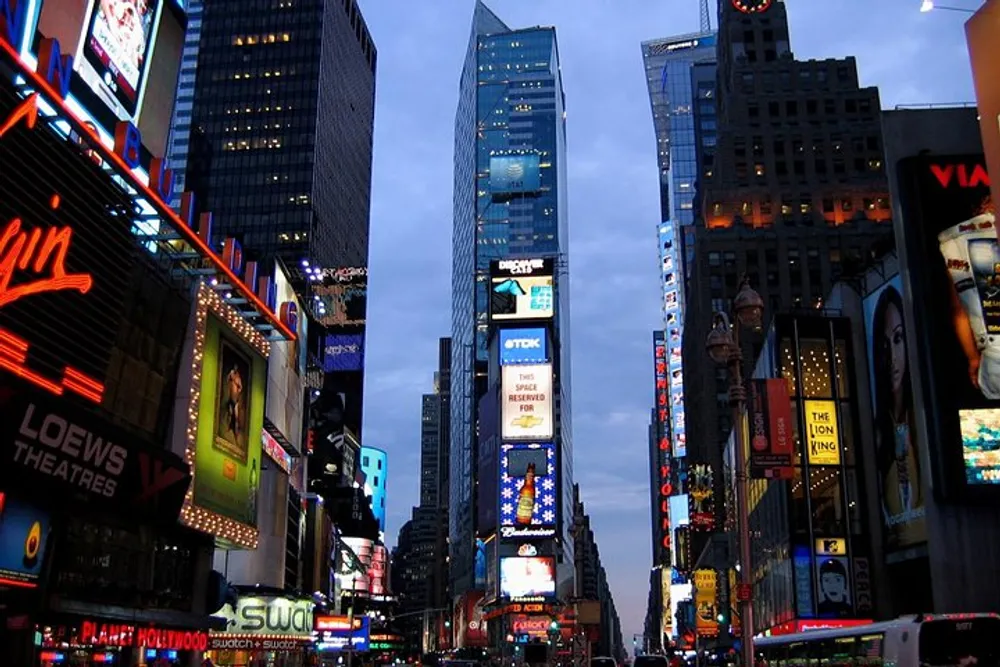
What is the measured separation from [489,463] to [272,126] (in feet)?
246

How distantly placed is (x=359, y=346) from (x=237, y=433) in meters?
133

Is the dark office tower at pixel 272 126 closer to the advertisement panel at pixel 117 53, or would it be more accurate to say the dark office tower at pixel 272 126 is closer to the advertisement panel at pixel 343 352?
the advertisement panel at pixel 343 352

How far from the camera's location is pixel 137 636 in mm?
24953

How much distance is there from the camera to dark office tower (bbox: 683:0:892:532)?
365 ft

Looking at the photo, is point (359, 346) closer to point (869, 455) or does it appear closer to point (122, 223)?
point (869, 455)

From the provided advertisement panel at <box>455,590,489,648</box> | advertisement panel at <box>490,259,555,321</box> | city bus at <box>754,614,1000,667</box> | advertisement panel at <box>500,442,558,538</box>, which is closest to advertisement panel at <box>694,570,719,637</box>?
advertisement panel at <box>500,442,558,538</box>

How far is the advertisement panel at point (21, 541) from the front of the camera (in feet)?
64.3

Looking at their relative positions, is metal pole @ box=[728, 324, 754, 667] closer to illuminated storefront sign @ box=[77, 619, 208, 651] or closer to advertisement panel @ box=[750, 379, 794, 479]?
advertisement panel @ box=[750, 379, 794, 479]

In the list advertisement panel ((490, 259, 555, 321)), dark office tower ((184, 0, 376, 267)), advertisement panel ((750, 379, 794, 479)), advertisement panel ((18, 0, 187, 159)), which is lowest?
advertisement panel ((750, 379, 794, 479))

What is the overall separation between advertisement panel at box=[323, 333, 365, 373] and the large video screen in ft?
399

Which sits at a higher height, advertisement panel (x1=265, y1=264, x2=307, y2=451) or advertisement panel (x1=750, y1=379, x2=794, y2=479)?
advertisement panel (x1=265, y1=264, x2=307, y2=451)

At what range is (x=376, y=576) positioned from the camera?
449ft

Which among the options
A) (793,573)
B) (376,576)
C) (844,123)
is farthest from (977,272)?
(376,576)

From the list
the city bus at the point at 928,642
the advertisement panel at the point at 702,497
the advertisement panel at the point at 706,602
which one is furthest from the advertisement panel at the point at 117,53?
the advertisement panel at the point at 702,497
